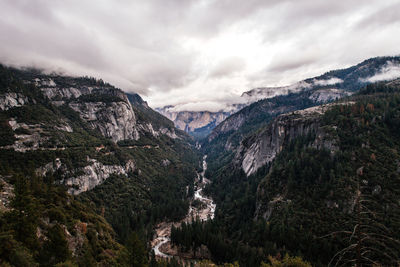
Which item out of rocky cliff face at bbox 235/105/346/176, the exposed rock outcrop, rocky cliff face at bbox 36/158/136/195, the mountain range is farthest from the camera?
the exposed rock outcrop

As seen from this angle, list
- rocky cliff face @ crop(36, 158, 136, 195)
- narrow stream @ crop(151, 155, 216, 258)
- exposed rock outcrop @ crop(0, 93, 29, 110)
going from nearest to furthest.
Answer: narrow stream @ crop(151, 155, 216, 258)
rocky cliff face @ crop(36, 158, 136, 195)
exposed rock outcrop @ crop(0, 93, 29, 110)

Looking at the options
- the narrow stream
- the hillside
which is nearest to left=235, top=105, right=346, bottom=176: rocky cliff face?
the narrow stream

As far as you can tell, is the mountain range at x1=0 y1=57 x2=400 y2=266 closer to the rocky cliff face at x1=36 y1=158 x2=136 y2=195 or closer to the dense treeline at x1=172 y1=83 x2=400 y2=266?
the dense treeline at x1=172 y1=83 x2=400 y2=266

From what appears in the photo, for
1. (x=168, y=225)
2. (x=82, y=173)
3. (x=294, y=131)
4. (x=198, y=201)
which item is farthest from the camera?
(x=198, y=201)

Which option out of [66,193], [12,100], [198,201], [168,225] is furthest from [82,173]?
[198,201]

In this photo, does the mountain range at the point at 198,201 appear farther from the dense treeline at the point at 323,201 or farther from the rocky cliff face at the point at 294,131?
the rocky cliff face at the point at 294,131

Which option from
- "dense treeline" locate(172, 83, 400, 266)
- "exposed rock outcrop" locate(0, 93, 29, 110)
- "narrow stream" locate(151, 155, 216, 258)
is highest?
"exposed rock outcrop" locate(0, 93, 29, 110)

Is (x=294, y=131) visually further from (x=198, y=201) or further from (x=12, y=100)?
(x=12, y=100)

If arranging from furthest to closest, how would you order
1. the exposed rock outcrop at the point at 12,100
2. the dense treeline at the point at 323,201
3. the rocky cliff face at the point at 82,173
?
the exposed rock outcrop at the point at 12,100 < the rocky cliff face at the point at 82,173 < the dense treeline at the point at 323,201

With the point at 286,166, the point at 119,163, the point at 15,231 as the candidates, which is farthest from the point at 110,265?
the point at 119,163

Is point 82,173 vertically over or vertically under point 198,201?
over

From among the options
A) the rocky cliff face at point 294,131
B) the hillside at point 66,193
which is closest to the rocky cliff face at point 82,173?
the hillside at point 66,193
